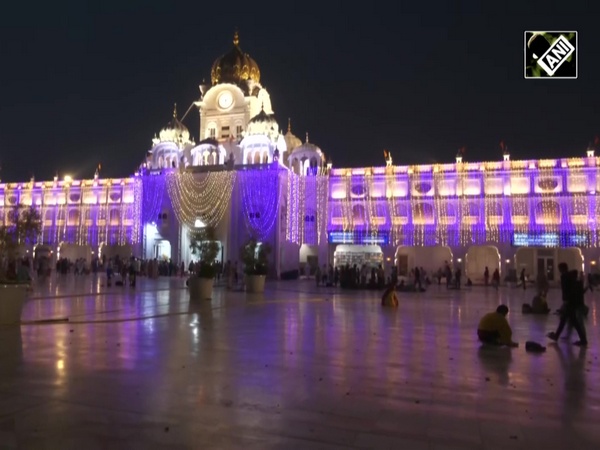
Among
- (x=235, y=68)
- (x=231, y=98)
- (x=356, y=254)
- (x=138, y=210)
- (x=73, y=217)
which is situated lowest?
(x=356, y=254)

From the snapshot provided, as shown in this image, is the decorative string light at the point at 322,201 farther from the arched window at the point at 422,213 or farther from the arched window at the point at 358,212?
the arched window at the point at 422,213

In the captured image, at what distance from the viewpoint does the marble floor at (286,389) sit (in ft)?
12.8

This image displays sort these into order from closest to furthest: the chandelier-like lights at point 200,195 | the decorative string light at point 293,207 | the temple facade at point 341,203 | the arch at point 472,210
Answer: the temple facade at point 341,203
the arch at point 472,210
the chandelier-like lights at point 200,195
the decorative string light at point 293,207

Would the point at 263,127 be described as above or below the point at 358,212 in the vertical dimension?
above

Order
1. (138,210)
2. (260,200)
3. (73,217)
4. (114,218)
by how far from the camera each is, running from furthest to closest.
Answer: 1. (73,217)
2. (114,218)
3. (138,210)
4. (260,200)

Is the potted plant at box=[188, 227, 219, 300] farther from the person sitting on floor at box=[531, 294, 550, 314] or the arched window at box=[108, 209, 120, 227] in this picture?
the arched window at box=[108, 209, 120, 227]

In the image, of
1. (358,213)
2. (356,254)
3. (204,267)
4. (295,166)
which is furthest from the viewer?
(295,166)

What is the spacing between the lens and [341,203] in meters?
42.5

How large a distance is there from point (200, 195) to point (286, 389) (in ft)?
123

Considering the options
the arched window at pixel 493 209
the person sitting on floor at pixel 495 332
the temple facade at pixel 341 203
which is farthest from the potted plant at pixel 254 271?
the arched window at pixel 493 209


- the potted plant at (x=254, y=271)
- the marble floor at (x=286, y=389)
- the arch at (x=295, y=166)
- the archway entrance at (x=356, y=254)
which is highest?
the arch at (x=295, y=166)

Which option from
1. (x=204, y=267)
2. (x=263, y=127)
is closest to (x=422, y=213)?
(x=263, y=127)

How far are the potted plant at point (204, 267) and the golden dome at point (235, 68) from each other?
32.1 meters

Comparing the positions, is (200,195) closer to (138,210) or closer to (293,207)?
(138,210)
